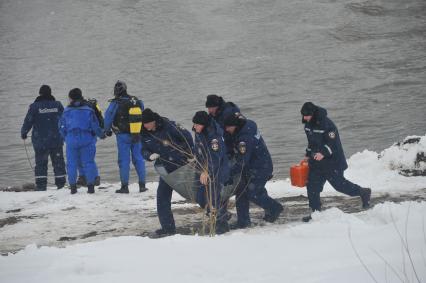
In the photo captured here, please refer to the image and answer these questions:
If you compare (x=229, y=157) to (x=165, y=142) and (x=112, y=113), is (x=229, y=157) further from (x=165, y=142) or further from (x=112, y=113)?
(x=112, y=113)

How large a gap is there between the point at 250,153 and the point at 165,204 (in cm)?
119

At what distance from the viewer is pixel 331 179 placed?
27.3 feet

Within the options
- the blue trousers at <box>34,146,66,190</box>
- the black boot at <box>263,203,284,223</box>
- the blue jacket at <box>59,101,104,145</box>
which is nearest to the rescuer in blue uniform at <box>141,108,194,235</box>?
the black boot at <box>263,203,284,223</box>

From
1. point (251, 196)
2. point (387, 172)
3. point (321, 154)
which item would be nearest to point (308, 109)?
point (321, 154)

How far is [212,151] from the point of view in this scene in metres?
7.45

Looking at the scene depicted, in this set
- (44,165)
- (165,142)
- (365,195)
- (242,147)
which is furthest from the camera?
(44,165)

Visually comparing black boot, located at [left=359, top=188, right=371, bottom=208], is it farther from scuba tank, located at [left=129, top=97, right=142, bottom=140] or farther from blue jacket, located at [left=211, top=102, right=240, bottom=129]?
scuba tank, located at [left=129, top=97, right=142, bottom=140]

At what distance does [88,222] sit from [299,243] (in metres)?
3.62

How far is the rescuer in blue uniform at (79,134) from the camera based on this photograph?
10469 millimetres

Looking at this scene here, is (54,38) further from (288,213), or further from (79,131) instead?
(288,213)

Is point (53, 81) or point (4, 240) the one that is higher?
point (53, 81)

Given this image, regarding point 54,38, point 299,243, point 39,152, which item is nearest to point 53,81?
point 54,38

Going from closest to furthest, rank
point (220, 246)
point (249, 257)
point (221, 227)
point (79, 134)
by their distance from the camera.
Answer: point (249, 257), point (220, 246), point (221, 227), point (79, 134)

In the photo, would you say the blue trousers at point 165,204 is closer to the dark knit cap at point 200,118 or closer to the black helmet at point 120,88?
the dark knit cap at point 200,118
